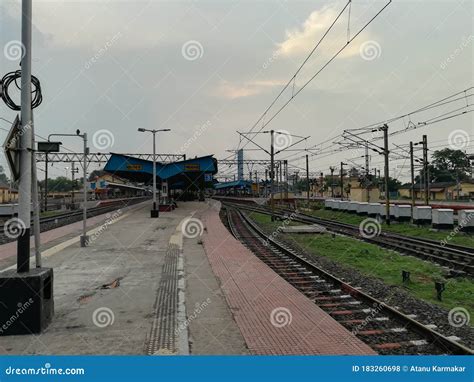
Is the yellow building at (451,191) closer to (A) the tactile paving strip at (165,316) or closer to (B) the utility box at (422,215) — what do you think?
(B) the utility box at (422,215)

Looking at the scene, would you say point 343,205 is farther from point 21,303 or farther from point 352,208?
point 21,303

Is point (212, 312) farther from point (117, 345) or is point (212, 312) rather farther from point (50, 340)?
point (50, 340)

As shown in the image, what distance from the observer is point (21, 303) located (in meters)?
6.75

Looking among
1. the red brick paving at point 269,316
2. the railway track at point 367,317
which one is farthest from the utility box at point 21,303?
the railway track at point 367,317

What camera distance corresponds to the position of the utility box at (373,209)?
35781 millimetres

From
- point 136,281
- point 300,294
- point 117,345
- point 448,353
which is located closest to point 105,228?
point 136,281

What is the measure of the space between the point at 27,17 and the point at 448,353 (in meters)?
8.82

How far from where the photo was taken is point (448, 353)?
6.57 metres

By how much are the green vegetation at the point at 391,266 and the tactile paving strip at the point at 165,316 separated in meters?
6.12

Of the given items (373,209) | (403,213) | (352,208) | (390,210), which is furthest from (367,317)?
(352,208)

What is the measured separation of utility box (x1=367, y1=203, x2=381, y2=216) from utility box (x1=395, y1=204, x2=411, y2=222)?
9.13 feet

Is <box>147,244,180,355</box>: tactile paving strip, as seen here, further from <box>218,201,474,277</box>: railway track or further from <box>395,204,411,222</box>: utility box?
<box>395,204,411,222</box>: utility box

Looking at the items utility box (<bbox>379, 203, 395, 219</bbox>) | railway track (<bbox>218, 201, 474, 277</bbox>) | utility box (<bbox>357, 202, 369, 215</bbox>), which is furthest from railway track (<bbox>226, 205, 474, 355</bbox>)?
utility box (<bbox>357, 202, 369, 215</bbox>)

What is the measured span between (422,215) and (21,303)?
27435mm
